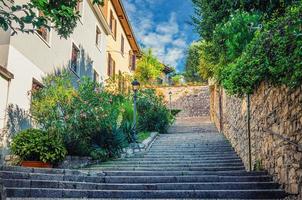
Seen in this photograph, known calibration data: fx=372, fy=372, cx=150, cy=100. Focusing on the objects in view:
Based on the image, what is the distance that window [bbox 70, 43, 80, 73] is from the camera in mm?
15919

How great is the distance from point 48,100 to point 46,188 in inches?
184

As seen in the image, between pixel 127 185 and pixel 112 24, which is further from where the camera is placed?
pixel 112 24

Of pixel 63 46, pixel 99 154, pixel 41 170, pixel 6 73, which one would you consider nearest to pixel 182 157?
pixel 99 154

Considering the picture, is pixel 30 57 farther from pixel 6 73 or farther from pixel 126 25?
pixel 126 25

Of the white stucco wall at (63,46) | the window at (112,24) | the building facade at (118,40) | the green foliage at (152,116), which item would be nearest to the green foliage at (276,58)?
the white stucco wall at (63,46)

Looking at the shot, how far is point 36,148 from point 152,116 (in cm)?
988

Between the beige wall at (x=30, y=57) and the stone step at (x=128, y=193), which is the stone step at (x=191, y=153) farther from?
the stone step at (x=128, y=193)

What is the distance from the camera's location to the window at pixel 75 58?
52.2 ft

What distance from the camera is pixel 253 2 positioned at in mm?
8797

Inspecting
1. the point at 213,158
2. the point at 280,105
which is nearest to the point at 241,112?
the point at 213,158

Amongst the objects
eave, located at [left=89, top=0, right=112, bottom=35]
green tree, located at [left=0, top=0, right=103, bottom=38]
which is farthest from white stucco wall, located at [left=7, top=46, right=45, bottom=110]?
eave, located at [left=89, top=0, right=112, bottom=35]

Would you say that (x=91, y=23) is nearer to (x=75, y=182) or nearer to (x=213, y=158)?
(x=213, y=158)

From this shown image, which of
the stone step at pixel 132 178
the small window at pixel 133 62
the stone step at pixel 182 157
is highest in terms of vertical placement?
the small window at pixel 133 62

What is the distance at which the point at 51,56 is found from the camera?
43.0 ft
